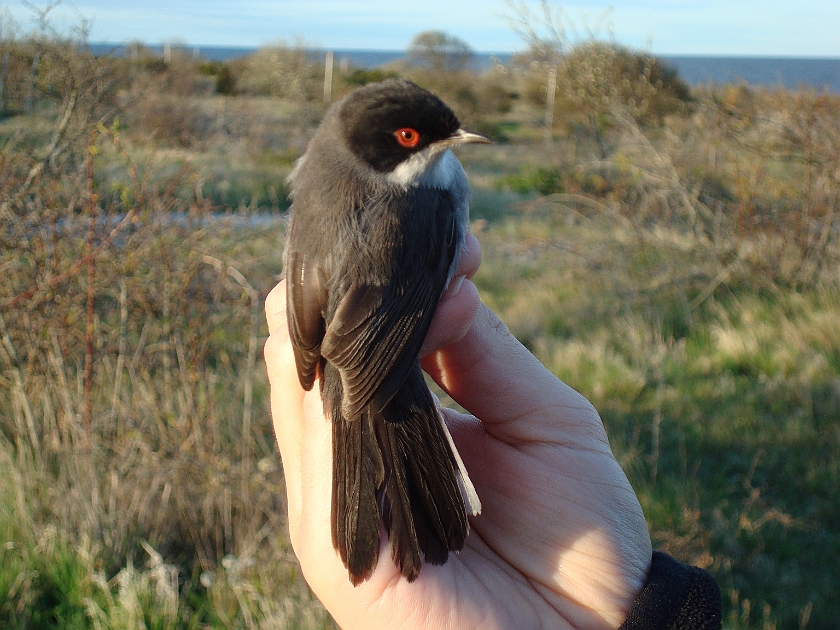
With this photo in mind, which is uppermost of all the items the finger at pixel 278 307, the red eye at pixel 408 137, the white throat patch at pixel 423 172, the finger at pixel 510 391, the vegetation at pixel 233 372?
the red eye at pixel 408 137

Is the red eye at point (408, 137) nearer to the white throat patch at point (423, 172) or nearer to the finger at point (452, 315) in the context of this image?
the white throat patch at point (423, 172)

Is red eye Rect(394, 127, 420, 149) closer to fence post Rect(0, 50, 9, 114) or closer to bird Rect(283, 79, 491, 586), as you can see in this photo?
bird Rect(283, 79, 491, 586)

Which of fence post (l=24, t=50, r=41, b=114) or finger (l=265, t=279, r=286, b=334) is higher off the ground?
fence post (l=24, t=50, r=41, b=114)

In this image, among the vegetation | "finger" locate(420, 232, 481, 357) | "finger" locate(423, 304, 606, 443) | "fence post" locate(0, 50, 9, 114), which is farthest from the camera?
"fence post" locate(0, 50, 9, 114)

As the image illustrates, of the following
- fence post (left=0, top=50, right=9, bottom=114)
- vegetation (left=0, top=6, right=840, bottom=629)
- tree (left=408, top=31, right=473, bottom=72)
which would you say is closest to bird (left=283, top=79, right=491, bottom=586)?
vegetation (left=0, top=6, right=840, bottom=629)

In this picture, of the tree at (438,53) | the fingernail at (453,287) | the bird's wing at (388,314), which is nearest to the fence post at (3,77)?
the bird's wing at (388,314)

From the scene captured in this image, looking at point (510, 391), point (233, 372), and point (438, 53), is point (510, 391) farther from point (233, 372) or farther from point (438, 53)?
point (438, 53)
